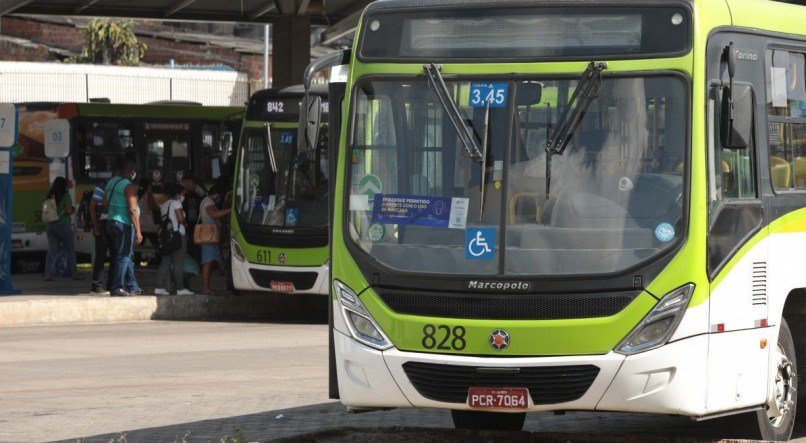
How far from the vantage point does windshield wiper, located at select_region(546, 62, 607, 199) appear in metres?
8.46

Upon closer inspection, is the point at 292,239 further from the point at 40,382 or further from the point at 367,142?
the point at 367,142

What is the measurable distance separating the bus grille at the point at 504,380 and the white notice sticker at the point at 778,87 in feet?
7.63

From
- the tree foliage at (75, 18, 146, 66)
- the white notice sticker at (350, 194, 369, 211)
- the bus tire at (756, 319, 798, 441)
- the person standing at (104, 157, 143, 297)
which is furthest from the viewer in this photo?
the tree foliage at (75, 18, 146, 66)

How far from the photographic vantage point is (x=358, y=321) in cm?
866

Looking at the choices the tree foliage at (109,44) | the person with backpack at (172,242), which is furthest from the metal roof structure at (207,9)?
A: the tree foliage at (109,44)

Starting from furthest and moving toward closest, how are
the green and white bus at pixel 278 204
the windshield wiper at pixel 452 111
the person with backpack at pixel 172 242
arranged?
1. the person with backpack at pixel 172 242
2. the green and white bus at pixel 278 204
3. the windshield wiper at pixel 452 111

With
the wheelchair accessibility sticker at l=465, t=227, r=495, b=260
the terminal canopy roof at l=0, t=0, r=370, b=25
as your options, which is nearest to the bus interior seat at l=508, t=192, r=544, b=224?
the wheelchair accessibility sticker at l=465, t=227, r=495, b=260

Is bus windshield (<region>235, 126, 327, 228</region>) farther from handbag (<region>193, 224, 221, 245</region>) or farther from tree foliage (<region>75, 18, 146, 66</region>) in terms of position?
tree foliage (<region>75, 18, 146, 66</region>)

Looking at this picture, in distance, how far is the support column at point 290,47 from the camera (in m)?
30.5

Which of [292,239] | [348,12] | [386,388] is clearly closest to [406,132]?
[386,388]

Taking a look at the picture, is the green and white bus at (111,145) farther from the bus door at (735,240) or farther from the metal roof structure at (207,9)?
the bus door at (735,240)

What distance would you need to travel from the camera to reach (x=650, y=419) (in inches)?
427

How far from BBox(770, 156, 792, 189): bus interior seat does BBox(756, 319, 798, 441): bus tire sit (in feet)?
2.71

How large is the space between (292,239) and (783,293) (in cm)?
1162
